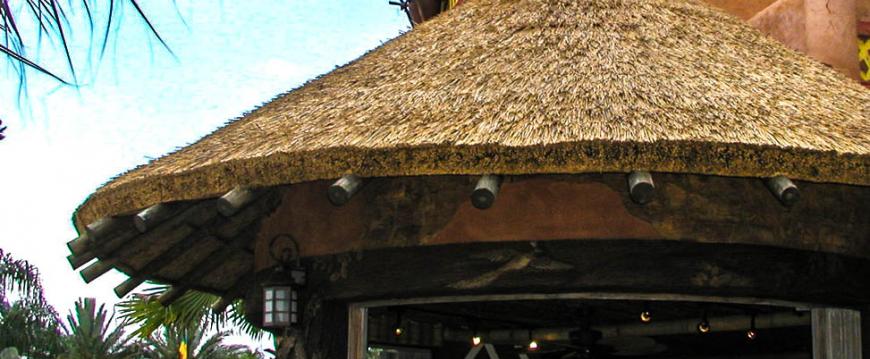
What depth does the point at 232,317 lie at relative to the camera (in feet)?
55.1

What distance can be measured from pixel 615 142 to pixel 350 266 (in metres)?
2.27

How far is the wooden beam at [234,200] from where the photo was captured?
284 inches

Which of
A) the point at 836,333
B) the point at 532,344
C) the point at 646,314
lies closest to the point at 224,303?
the point at 646,314

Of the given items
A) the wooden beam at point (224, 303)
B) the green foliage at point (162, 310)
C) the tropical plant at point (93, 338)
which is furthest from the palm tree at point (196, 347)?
the wooden beam at point (224, 303)

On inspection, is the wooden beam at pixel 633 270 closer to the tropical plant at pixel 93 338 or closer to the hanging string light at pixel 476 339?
the hanging string light at pixel 476 339

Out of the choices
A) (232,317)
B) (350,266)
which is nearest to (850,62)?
(350,266)

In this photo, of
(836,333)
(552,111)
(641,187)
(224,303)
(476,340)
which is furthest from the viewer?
(476,340)

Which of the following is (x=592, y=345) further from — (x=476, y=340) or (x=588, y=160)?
(x=588, y=160)

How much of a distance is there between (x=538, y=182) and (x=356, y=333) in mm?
1730

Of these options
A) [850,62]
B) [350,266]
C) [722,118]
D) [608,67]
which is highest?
[850,62]

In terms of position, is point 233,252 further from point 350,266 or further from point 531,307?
point 531,307

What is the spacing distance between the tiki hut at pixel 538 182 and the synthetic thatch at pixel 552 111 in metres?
0.02

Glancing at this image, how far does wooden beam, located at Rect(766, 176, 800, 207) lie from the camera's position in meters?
6.64

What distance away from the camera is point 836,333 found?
8.00 meters
